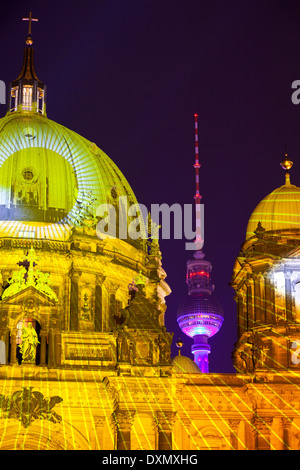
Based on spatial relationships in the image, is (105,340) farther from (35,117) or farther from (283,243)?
(35,117)

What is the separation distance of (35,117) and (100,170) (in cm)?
601

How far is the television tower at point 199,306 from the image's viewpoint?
116 metres

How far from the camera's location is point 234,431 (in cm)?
8875

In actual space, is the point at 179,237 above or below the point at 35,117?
below

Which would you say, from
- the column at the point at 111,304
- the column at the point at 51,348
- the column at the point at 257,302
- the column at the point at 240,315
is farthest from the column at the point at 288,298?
the column at the point at 51,348

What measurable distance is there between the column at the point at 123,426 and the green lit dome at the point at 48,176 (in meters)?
16.2

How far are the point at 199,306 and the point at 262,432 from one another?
3105cm

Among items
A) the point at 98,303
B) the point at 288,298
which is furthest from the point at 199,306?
the point at 288,298

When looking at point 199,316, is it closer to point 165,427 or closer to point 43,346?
point 43,346

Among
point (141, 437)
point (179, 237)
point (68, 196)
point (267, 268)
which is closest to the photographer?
point (141, 437)

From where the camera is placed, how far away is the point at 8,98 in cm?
10700

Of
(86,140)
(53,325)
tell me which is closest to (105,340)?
(53,325)

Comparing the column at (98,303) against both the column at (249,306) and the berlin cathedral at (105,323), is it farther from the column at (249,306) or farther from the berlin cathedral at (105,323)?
the column at (249,306)

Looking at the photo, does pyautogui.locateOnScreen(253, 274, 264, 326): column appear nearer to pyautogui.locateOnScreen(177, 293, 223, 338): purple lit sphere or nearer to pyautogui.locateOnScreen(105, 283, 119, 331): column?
pyautogui.locateOnScreen(105, 283, 119, 331): column
